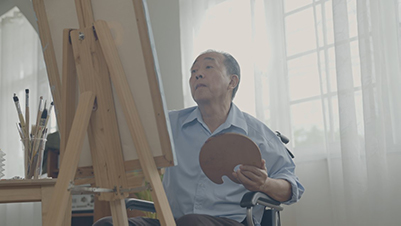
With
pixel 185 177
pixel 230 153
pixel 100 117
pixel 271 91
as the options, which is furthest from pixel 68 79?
pixel 271 91

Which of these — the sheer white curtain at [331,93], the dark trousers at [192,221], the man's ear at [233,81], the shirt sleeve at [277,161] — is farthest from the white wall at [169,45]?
the dark trousers at [192,221]

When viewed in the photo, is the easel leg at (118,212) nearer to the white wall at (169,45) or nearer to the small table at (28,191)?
the small table at (28,191)

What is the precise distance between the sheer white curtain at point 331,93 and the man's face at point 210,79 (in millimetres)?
735

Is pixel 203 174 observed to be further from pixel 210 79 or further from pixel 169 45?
pixel 169 45

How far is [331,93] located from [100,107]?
59.2 inches

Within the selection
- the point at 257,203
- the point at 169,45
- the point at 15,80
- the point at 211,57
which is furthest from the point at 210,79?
the point at 15,80

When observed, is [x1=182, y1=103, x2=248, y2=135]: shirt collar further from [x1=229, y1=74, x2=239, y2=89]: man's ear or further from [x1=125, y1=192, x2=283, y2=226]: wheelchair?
[x1=125, y1=192, x2=283, y2=226]: wheelchair

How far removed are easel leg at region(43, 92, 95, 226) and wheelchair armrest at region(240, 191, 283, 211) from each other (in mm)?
576

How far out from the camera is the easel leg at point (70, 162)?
3.92ft

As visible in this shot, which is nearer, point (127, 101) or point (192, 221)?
point (127, 101)

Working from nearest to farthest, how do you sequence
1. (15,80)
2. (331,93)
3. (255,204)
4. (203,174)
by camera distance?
(255,204) < (203,174) < (331,93) < (15,80)

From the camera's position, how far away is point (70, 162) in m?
1.25

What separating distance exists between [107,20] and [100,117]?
0.98 ft

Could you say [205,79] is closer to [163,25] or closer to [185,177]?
[185,177]
